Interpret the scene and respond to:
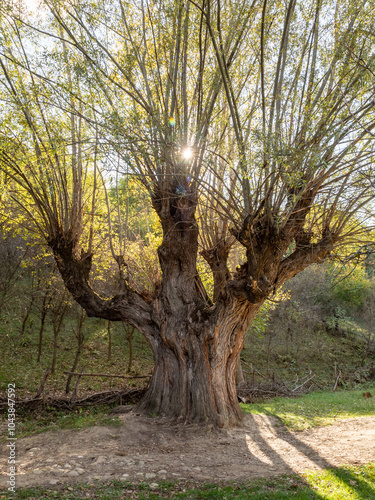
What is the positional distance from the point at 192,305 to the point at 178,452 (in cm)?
297

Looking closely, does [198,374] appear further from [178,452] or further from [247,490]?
[247,490]

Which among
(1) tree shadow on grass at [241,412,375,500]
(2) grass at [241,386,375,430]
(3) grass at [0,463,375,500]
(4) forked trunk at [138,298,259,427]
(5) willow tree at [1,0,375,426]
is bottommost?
(2) grass at [241,386,375,430]

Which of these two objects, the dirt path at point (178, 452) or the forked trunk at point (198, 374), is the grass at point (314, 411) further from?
the forked trunk at point (198, 374)

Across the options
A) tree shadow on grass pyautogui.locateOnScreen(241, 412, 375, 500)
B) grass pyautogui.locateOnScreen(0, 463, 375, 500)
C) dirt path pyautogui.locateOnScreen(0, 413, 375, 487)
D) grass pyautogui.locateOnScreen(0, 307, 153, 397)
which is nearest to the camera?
grass pyautogui.locateOnScreen(0, 463, 375, 500)

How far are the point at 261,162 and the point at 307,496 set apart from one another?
15.9ft

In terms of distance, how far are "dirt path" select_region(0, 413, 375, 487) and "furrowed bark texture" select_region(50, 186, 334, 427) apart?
59 cm

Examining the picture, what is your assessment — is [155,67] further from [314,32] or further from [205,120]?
[314,32]

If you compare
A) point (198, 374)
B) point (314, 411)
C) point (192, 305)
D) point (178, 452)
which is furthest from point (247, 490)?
point (314, 411)

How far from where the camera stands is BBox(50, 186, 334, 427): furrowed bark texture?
7023 millimetres

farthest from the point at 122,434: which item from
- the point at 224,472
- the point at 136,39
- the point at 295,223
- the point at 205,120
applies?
the point at 136,39

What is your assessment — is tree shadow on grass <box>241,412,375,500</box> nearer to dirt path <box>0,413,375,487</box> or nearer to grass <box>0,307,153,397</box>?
dirt path <box>0,413,375,487</box>

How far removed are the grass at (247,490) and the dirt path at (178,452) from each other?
1.02 feet

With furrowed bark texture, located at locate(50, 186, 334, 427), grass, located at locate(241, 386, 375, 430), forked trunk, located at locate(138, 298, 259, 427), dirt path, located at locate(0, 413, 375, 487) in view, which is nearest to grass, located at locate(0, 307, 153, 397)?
forked trunk, located at locate(138, 298, 259, 427)

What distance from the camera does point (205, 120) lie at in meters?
7.15
